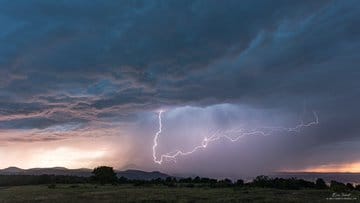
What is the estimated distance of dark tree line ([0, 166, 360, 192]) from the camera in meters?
86.2

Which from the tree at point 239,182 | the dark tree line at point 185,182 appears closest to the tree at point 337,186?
the dark tree line at point 185,182

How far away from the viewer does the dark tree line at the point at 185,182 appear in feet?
283

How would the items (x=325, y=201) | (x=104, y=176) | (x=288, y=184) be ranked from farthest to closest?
1. (x=104, y=176)
2. (x=288, y=184)
3. (x=325, y=201)

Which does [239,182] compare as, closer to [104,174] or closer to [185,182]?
[185,182]

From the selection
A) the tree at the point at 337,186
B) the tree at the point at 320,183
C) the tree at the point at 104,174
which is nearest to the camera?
the tree at the point at 337,186

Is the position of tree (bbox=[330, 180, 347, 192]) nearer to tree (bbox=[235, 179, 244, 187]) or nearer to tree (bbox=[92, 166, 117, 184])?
tree (bbox=[235, 179, 244, 187])

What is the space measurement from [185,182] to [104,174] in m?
28.3

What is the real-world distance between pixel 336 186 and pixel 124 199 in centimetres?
3636

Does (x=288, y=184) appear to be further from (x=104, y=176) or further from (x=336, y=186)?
(x=104, y=176)

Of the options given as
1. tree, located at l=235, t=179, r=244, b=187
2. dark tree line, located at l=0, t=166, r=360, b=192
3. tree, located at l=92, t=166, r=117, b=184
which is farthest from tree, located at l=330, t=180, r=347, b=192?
tree, located at l=92, t=166, r=117, b=184

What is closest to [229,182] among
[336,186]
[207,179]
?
[207,179]

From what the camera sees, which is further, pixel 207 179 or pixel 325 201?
pixel 207 179

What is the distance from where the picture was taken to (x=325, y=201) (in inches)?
2076

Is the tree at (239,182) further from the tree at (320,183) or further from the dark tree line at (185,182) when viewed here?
the tree at (320,183)
